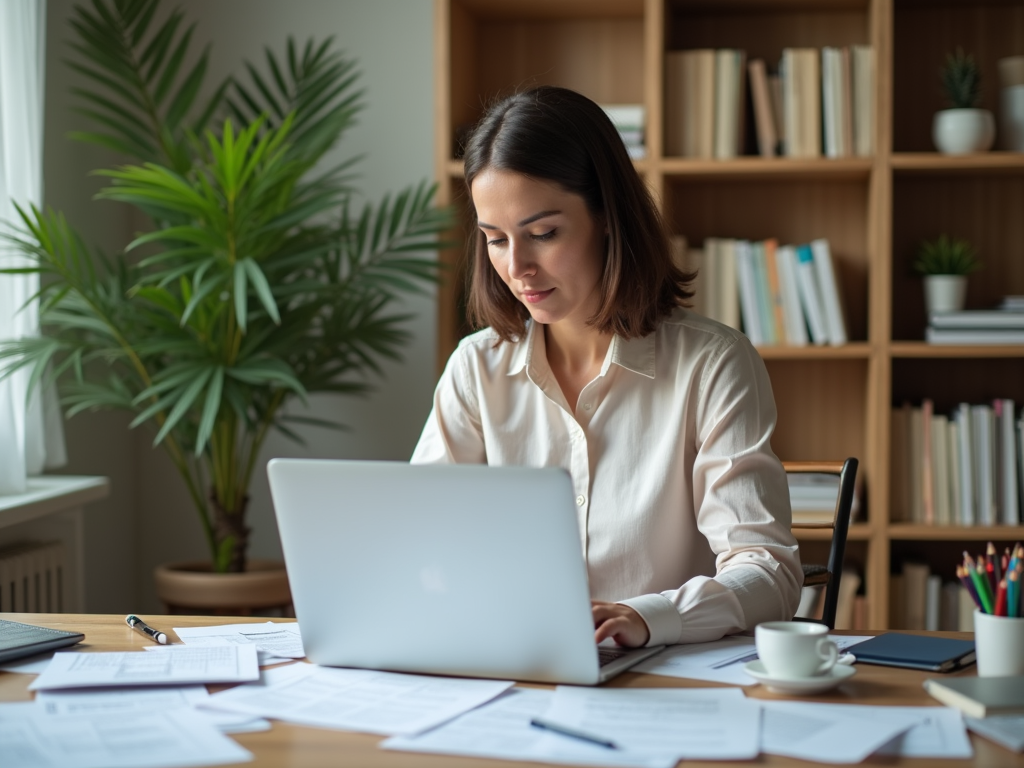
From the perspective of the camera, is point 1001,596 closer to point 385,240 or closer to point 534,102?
point 534,102

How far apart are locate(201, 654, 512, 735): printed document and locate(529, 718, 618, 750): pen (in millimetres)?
83

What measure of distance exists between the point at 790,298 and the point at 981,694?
1.84 metres

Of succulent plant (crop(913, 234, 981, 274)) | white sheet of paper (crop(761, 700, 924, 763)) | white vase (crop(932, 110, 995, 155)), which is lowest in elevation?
white sheet of paper (crop(761, 700, 924, 763))

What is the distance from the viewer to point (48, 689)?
1116 mm

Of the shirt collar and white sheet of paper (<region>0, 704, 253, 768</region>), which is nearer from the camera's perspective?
white sheet of paper (<region>0, 704, 253, 768</region>)

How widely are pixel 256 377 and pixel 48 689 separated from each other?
1318mm

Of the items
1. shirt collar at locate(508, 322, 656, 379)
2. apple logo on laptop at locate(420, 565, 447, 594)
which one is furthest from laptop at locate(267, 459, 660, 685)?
shirt collar at locate(508, 322, 656, 379)

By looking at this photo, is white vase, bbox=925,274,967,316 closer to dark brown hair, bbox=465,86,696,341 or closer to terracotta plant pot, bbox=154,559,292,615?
dark brown hair, bbox=465,86,696,341

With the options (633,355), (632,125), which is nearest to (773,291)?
(632,125)

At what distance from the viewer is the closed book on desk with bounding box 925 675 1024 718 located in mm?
1006

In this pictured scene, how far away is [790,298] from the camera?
278 centimetres

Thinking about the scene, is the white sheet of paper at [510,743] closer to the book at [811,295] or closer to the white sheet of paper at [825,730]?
the white sheet of paper at [825,730]

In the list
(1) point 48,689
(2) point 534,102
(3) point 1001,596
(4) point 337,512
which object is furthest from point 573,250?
(1) point 48,689

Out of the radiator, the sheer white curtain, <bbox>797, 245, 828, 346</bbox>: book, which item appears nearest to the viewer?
the radiator
